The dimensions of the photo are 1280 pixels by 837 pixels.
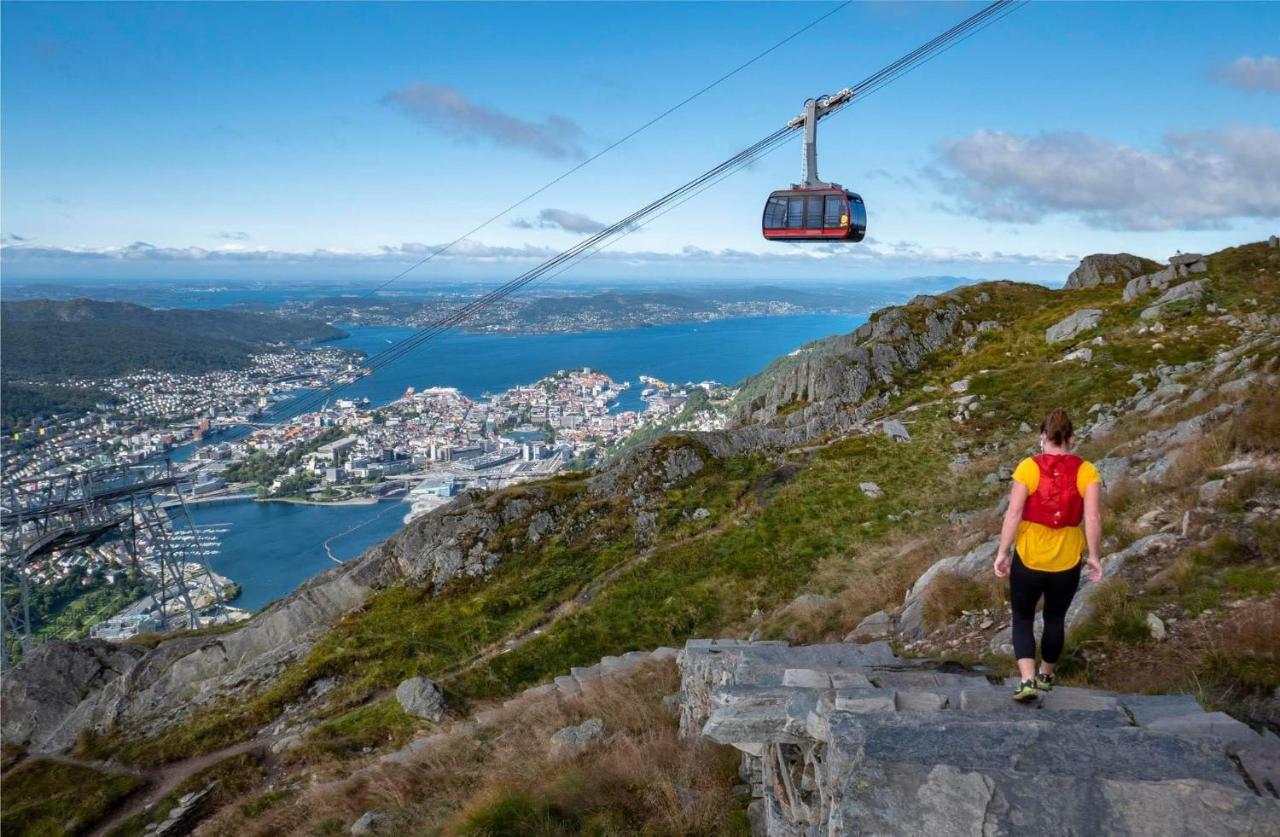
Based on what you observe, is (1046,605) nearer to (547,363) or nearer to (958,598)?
(958,598)

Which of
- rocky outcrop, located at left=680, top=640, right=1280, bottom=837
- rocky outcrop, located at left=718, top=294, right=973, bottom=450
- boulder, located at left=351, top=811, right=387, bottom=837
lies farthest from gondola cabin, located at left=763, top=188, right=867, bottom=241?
boulder, located at left=351, top=811, right=387, bottom=837

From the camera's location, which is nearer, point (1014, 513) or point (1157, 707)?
point (1157, 707)

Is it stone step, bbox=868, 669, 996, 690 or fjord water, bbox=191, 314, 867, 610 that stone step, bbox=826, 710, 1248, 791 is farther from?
fjord water, bbox=191, 314, 867, 610

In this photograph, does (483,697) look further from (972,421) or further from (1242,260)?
(1242,260)

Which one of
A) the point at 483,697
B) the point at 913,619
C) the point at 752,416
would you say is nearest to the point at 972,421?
the point at 752,416

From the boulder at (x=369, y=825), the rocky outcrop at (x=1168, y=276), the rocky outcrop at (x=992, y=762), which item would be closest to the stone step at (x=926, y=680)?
the rocky outcrop at (x=992, y=762)

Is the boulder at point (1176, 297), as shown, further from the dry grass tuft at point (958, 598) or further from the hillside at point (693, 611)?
the dry grass tuft at point (958, 598)

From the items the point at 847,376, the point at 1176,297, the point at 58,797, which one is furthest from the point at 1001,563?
the point at 1176,297
